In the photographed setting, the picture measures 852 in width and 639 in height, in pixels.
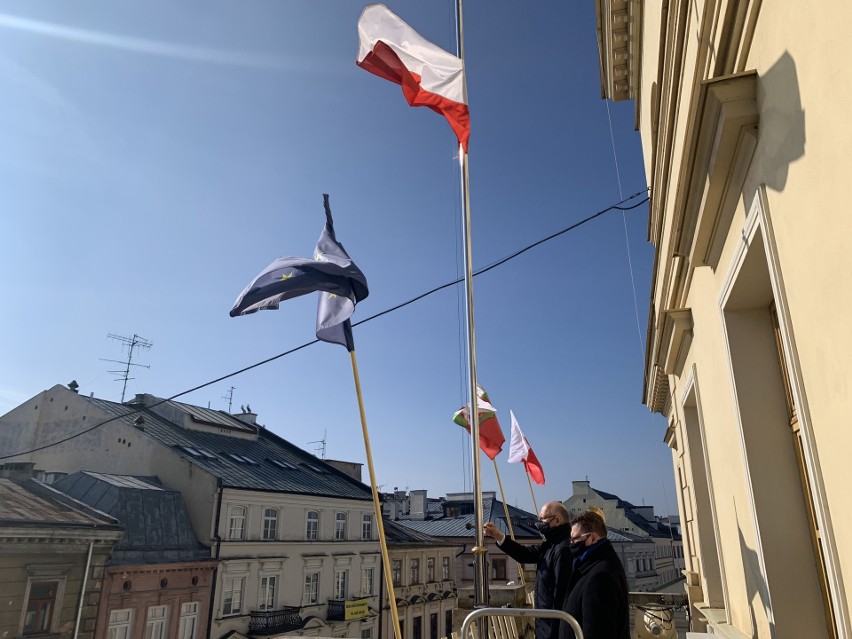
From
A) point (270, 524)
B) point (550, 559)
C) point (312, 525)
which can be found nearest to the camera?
point (550, 559)

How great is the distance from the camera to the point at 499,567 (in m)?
39.2

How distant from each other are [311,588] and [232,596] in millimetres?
A: 5141

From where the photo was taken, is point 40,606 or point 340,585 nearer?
point 40,606

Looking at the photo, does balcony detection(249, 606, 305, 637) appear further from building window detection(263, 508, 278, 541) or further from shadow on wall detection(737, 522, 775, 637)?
shadow on wall detection(737, 522, 775, 637)

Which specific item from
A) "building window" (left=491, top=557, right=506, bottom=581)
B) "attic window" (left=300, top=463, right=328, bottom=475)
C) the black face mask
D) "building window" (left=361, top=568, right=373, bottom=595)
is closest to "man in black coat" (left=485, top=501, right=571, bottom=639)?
the black face mask

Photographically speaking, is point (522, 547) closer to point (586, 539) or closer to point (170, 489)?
point (586, 539)

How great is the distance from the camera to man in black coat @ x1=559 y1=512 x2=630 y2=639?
4.09 meters

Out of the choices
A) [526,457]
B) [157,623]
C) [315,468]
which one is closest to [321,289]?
[526,457]

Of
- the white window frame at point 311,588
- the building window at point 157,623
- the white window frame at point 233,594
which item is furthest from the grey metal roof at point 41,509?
the white window frame at point 311,588

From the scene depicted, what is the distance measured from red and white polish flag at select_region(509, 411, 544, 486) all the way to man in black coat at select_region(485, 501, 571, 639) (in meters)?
8.42

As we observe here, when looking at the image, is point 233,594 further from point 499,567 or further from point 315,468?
point 499,567

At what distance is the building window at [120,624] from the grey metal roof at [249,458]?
617cm

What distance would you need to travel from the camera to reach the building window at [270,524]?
28.9 meters

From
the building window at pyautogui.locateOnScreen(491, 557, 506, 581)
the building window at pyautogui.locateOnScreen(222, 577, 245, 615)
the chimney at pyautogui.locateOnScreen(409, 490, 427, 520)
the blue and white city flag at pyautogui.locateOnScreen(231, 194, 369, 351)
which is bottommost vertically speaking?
the building window at pyautogui.locateOnScreen(222, 577, 245, 615)
